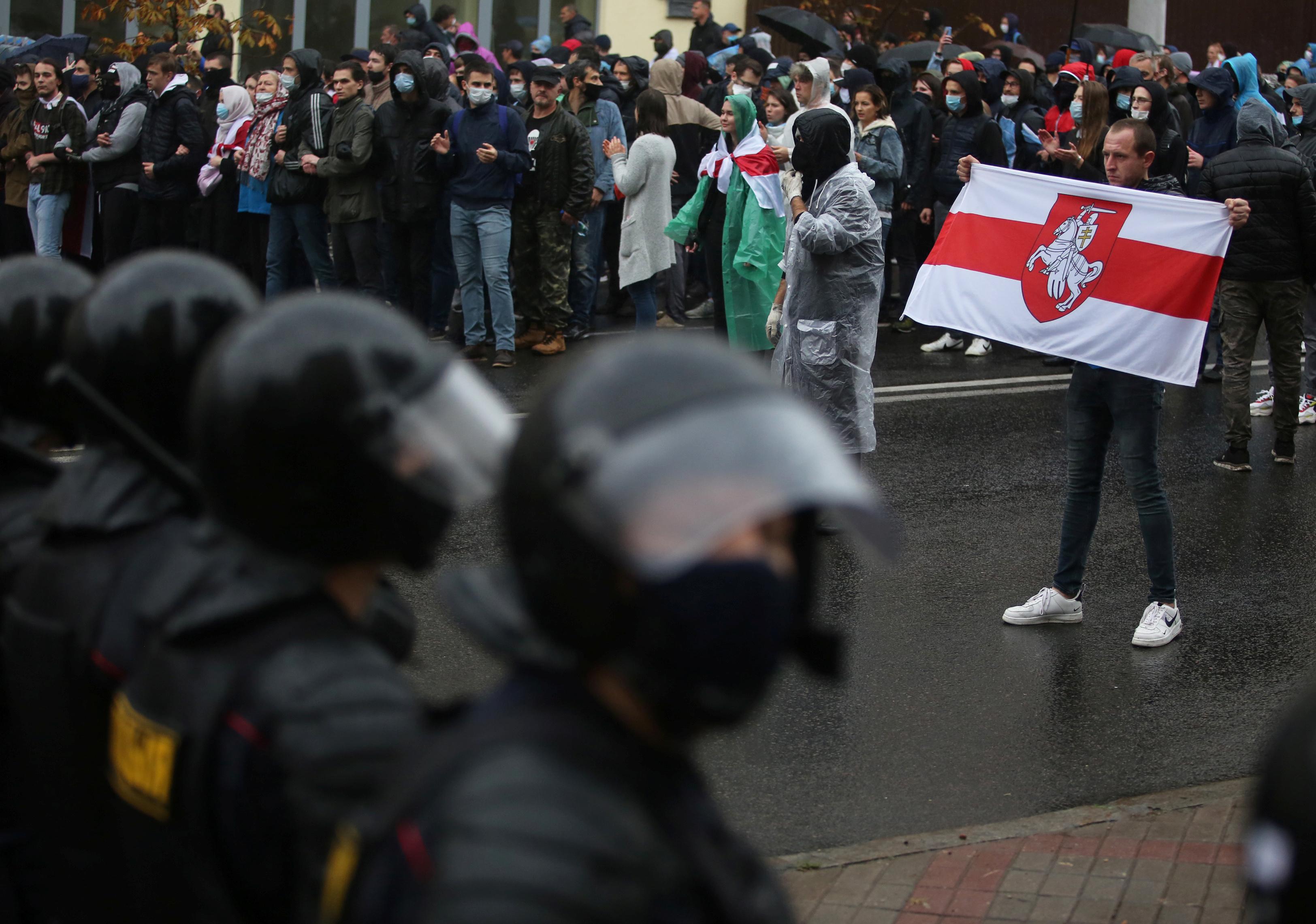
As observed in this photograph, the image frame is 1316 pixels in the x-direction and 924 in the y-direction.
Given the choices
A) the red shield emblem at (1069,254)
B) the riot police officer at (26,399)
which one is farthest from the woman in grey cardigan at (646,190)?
the riot police officer at (26,399)

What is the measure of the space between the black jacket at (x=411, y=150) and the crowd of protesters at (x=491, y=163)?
0.05 feet

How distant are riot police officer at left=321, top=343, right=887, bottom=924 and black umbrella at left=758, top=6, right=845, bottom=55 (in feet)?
58.3

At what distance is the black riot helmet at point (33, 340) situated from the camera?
2.59m

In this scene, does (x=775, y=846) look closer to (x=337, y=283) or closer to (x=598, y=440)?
(x=598, y=440)

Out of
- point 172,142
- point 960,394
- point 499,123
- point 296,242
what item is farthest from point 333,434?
point 172,142

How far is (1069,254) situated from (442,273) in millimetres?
6598

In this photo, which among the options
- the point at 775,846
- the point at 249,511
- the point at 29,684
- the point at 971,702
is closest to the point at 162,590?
the point at 249,511

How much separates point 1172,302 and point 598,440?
244 inches

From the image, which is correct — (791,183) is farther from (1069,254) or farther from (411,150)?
(411,150)

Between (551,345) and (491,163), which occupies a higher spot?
(491,163)

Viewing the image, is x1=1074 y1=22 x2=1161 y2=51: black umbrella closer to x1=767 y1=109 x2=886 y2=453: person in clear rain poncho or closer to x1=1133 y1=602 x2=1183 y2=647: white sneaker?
x1=767 y1=109 x2=886 y2=453: person in clear rain poncho

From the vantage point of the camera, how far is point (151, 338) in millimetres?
2195

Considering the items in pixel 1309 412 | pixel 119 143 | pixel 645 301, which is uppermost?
pixel 119 143

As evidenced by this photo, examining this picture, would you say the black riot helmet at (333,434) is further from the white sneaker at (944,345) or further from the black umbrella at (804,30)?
the black umbrella at (804,30)
